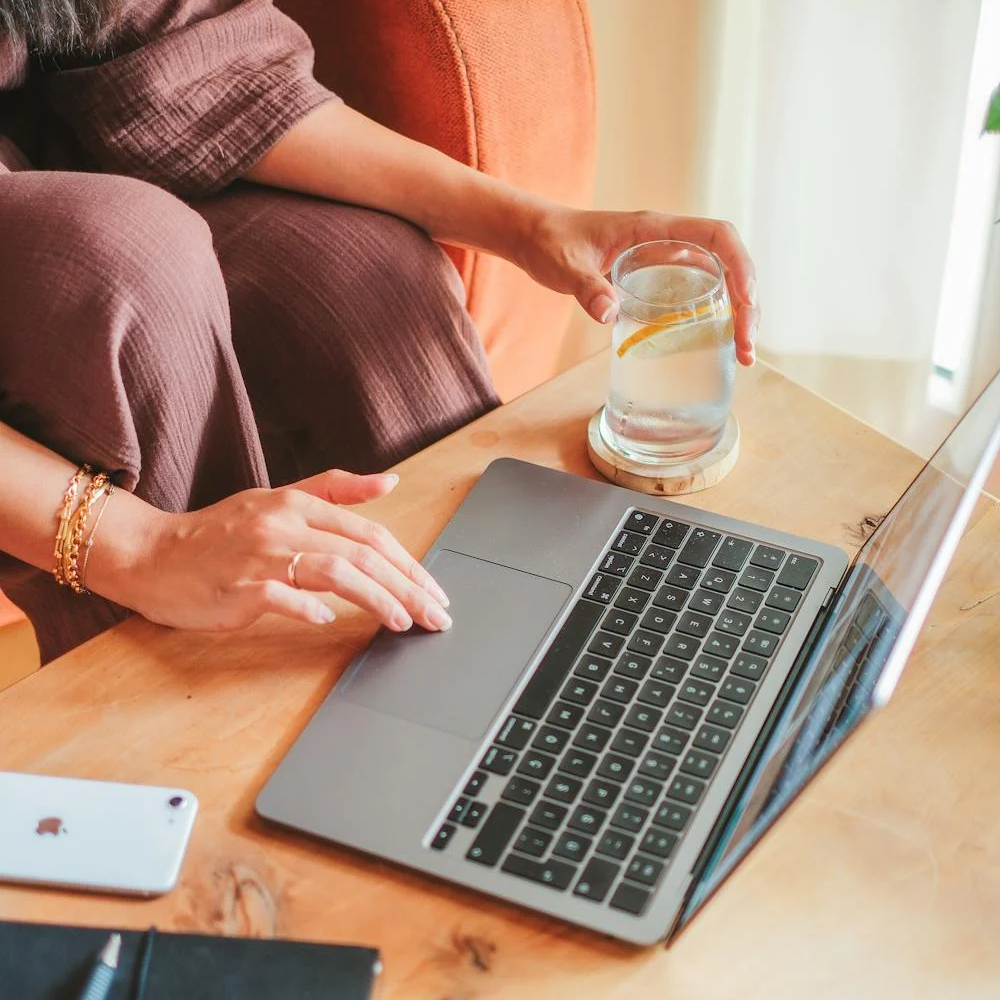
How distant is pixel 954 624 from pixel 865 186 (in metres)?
0.94

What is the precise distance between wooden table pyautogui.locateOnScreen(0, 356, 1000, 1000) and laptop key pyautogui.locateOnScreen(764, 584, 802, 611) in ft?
0.24

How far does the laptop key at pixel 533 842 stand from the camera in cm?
62

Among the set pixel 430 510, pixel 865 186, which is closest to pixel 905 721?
pixel 430 510

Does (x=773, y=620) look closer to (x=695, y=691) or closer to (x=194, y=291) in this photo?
(x=695, y=691)

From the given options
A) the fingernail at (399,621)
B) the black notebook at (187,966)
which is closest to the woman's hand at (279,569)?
the fingernail at (399,621)

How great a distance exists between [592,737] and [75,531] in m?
0.36

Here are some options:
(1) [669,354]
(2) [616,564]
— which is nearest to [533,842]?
(2) [616,564]

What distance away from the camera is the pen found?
563mm

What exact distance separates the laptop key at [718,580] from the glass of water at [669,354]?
0.36ft

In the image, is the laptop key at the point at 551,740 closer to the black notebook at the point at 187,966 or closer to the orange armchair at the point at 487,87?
the black notebook at the point at 187,966

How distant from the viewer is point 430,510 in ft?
2.79

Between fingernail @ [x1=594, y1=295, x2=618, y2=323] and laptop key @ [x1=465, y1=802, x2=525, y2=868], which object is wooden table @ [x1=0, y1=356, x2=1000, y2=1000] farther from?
fingernail @ [x1=594, y1=295, x2=618, y2=323]

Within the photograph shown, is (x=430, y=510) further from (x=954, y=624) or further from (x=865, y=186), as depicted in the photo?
(x=865, y=186)

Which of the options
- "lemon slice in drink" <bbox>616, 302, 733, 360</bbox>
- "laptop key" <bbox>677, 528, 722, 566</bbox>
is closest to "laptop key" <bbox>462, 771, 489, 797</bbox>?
"laptop key" <bbox>677, 528, 722, 566</bbox>
